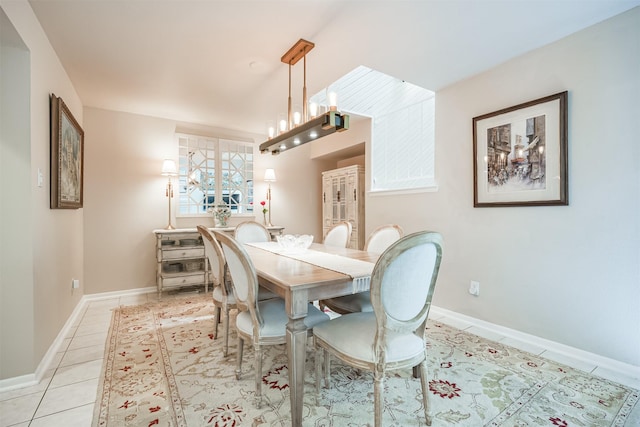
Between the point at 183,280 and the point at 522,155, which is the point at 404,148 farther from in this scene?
the point at 183,280

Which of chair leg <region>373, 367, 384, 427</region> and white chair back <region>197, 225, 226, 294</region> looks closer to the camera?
chair leg <region>373, 367, 384, 427</region>

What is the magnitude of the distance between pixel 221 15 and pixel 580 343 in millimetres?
3473

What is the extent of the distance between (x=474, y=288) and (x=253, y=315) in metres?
2.19

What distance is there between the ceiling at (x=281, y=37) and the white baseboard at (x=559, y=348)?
2330 millimetres

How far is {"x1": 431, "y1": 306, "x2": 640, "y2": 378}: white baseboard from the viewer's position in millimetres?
1933

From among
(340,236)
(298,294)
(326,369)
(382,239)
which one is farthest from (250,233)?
(298,294)

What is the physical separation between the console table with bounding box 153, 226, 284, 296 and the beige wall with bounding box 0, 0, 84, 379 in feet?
4.11

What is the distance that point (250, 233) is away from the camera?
3.29 metres

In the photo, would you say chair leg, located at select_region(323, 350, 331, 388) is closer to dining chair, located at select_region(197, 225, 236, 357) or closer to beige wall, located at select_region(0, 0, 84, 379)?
dining chair, located at select_region(197, 225, 236, 357)

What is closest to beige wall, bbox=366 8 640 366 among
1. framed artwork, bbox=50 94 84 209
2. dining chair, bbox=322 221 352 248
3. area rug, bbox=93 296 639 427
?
area rug, bbox=93 296 639 427

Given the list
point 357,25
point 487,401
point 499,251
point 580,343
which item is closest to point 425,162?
point 499,251

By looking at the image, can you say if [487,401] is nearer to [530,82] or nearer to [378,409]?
[378,409]

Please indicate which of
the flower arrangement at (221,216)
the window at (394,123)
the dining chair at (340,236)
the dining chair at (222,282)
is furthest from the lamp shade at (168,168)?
the dining chair at (340,236)

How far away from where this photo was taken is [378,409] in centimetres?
129
